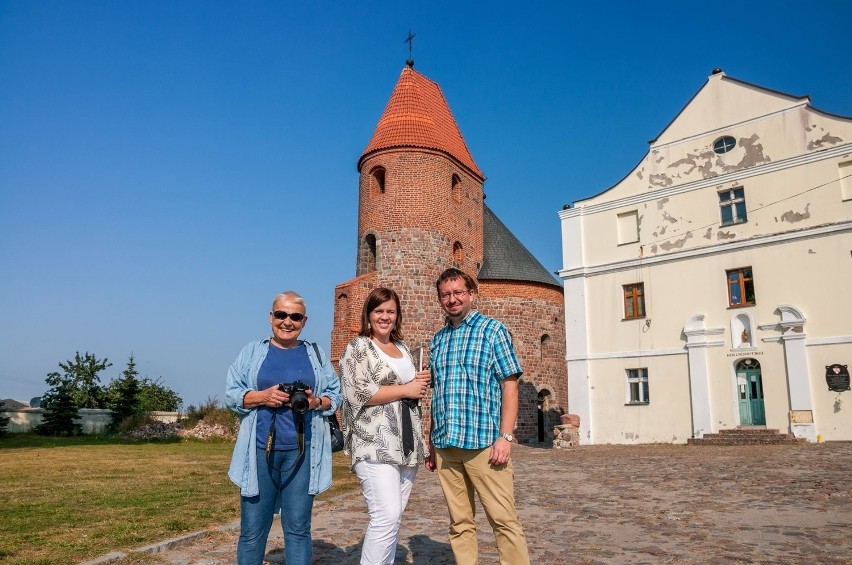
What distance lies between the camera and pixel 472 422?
13.4 feet

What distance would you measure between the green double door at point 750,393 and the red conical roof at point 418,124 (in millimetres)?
13269

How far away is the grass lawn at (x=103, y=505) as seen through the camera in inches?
223

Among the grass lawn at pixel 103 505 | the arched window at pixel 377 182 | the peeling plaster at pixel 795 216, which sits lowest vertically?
the grass lawn at pixel 103 505

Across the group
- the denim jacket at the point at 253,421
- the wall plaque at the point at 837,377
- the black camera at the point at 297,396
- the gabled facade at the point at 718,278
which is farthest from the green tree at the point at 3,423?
the wall plaque at the point at 837,377

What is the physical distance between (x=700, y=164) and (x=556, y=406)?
11720 mm

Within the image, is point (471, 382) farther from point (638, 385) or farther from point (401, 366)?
point (638, 385)

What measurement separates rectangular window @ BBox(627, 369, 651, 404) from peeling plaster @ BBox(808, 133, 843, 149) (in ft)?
26.6

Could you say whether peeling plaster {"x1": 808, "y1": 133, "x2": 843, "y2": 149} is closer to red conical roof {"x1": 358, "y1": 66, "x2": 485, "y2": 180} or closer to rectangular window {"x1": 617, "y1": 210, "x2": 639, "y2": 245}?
rectangular window {"x1": 617, "y1": 210, "x2": 639, "y2": 245}

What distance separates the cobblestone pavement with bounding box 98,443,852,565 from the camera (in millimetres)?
5223

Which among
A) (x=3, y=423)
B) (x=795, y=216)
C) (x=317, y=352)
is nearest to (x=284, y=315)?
(x=317, y=352)

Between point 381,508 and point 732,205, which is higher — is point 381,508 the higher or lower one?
the lower one

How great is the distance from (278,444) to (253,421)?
22cm

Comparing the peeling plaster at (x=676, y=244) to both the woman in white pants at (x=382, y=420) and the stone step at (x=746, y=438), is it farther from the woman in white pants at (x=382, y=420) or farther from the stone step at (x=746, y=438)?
the woman in white pants at (x=382, y=420)

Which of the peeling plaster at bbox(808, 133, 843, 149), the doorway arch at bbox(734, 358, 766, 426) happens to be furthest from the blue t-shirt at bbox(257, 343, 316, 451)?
the peeling plaster at bbox(808, 133, 843, 149)
